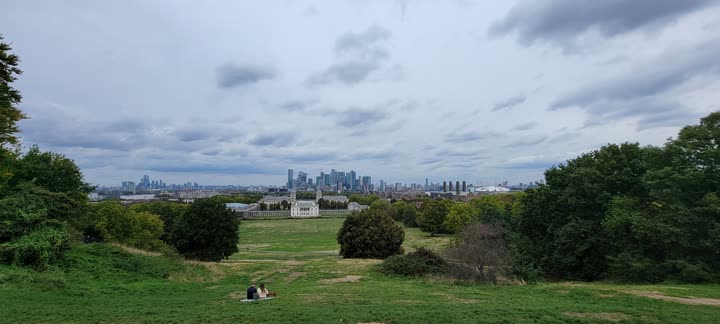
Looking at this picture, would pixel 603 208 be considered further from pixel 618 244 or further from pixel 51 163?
pixel 51 163

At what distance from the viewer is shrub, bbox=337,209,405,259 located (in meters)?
34.8

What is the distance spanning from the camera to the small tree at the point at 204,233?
33375mm

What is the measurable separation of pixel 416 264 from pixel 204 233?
20565 mm

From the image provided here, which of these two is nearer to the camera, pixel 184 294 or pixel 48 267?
pixel 184 294

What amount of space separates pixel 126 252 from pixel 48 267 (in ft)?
15.4

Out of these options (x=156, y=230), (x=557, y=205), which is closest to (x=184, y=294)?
(x=557, y=205)

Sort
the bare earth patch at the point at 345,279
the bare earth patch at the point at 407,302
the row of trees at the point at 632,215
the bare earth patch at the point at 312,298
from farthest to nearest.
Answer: the bare earth patch at the point at 345,279
the row of trees at the point at 632,215
the bare earth patch at the point at 312,298
the bare earth patch at the point at 407,302

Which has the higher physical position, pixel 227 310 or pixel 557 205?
pixel 557 205

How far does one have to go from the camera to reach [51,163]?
3041 cm

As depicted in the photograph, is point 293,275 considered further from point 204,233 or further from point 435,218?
point 435,218

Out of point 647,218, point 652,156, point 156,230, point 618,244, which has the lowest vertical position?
point 156,230

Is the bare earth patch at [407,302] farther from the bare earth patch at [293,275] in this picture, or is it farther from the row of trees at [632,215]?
the bare earth patch at [293,275]

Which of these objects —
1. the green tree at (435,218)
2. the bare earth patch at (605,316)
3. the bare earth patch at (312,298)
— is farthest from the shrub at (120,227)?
the green tree at (435,218)

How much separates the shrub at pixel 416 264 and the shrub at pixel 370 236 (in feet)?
33.7
